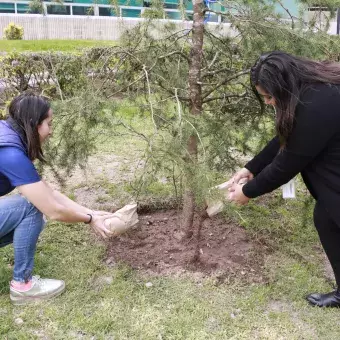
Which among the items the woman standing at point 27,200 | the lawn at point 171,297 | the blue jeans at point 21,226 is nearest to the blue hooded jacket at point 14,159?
the woman standing at point 27,200

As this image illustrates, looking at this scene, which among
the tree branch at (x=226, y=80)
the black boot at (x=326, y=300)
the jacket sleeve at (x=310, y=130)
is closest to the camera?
the jacket sleeve at (x=310, y=130)

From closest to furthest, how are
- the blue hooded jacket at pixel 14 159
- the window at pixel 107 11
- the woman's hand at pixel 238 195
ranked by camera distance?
1. the blue hooded jacket at pixel 14 159
2. the woman's hand at pixel 238 195
3. the window at pixel 107 11

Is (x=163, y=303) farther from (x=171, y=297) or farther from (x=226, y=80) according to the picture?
(x=226, y=80)

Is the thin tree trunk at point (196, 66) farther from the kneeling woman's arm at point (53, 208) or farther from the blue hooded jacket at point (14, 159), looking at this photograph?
the blue hooded jacket at point (14, 159)

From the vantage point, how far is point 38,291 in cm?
246

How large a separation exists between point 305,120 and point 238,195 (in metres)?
0.58

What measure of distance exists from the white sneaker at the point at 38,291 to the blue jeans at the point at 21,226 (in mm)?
64

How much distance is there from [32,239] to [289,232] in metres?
1.85

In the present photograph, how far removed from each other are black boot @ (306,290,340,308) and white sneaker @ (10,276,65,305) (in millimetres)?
1379

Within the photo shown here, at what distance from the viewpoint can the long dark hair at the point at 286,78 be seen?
193 centimetres

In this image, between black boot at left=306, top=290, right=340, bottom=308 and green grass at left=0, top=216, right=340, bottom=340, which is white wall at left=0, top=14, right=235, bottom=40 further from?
black boot at left=306, top=290, right=340, bottom=308

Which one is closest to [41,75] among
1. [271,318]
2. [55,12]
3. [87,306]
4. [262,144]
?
[55,12]

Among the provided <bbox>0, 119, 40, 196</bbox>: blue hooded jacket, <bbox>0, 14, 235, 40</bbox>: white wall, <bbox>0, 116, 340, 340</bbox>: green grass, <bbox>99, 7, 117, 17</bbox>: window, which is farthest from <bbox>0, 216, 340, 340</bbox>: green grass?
<bbox>0, 14, 235, 40</bbox>: white wall

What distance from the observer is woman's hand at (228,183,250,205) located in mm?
2336
